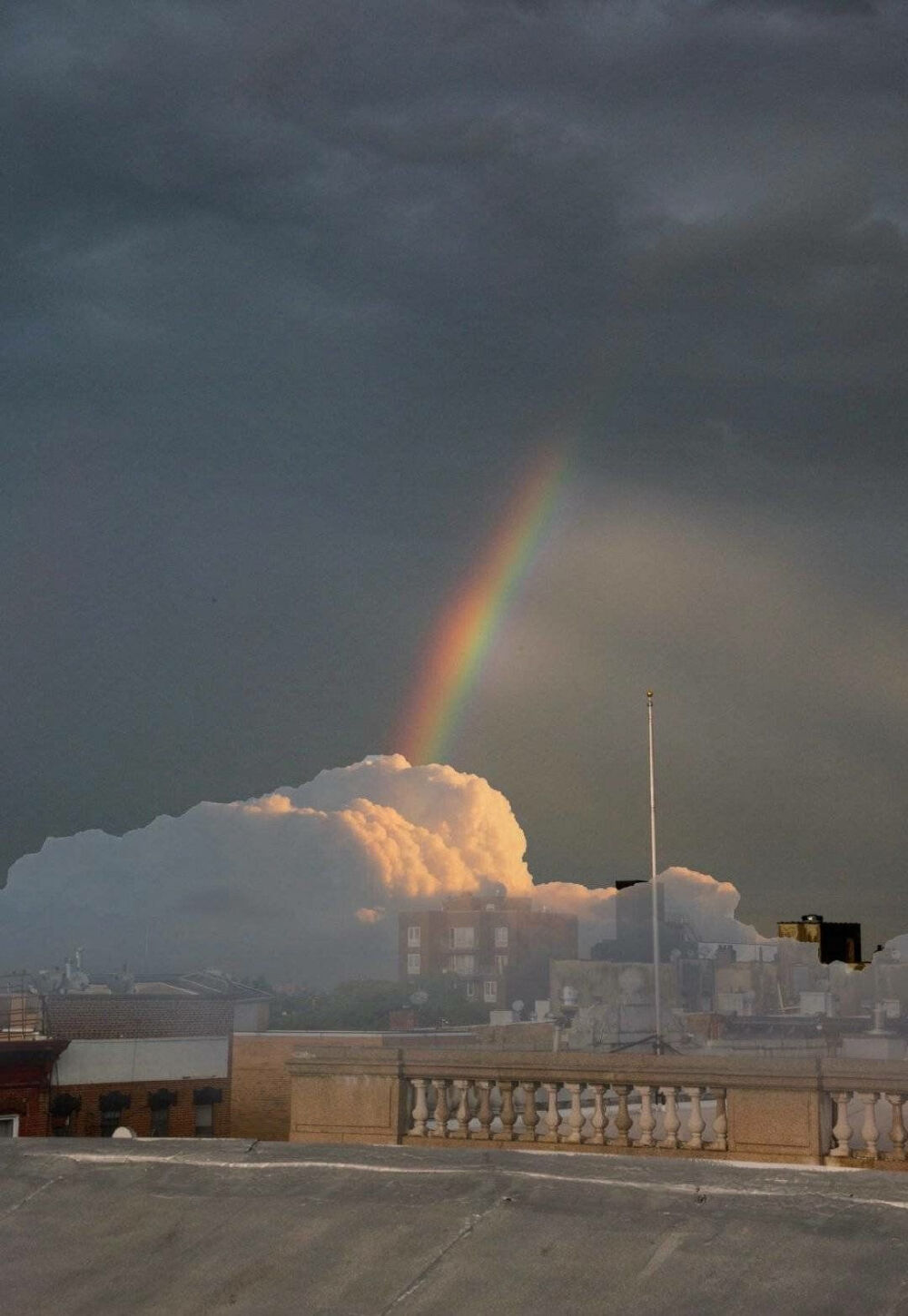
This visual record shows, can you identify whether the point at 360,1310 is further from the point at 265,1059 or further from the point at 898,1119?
the point at 265,1059

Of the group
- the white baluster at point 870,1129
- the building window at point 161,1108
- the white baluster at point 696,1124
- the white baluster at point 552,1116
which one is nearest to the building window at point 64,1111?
the building window at point 161,1108

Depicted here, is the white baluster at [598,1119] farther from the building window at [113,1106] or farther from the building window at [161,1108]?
the building window at [161,1108]

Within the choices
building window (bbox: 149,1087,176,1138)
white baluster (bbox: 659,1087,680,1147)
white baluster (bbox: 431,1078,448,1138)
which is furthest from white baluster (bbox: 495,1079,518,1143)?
building window (bbox: 149,1087,176,1138)

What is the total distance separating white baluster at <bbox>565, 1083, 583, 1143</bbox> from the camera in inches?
645

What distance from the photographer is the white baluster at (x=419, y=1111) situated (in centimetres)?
1734

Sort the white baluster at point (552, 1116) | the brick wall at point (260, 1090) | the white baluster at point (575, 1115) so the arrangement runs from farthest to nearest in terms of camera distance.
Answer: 1. the brick wall at point (260, 1090)
2. the white baluster at point (552, 1116)
3. the white baluster at point (575, 1115)

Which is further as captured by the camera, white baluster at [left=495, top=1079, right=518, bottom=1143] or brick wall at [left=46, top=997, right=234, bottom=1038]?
brick wall at [left=46, top=997, right=234, bottom=1038]

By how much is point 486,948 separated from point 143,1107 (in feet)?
391

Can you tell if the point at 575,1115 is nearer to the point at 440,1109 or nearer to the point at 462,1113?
the point at 462,1113

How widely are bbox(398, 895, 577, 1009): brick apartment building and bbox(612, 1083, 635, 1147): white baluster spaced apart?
152 m

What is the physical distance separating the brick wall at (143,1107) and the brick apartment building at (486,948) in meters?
96.7

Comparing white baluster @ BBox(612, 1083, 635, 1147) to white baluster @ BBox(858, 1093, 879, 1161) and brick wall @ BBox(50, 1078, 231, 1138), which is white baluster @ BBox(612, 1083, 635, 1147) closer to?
white baluster @ BBox(858, 1093, 879, 1161)

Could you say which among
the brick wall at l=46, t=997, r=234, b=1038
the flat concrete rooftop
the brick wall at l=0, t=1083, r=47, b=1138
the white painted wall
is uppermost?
the flat concrete rooftop

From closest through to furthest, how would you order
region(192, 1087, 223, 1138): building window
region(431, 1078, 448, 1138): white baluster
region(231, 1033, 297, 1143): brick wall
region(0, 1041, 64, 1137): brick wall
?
1. region(431, 1078, 448, 1138): white baluster
2. region(0, 1041, 64, 1137): brick wall
3. region(192, 1087, 223, 1138): building window
4. region(231, 1033, 297, 1143): brick wall
